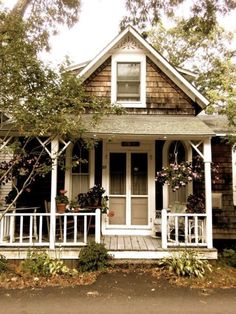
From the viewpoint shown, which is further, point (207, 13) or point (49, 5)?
point (49, 5)

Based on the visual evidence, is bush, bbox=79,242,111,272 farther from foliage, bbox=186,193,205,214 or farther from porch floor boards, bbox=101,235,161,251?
foliage, bbox=186,193,205,214

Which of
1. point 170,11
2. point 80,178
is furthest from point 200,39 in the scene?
point 80,178

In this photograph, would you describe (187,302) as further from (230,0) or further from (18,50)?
(230,0)

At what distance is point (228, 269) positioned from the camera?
23.0 feet

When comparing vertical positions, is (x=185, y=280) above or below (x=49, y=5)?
below

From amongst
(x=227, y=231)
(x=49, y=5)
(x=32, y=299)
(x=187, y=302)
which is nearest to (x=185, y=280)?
(x=187, y=302)

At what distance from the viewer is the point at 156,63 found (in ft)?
31.6

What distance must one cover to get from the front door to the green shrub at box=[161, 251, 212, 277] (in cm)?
238

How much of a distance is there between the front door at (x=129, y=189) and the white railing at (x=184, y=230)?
50.4 inches

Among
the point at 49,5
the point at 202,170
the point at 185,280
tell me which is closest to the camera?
the point at 185,280

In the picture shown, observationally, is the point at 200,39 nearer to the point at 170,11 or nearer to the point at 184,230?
the point at 170,11

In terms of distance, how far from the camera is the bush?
661 centimetres

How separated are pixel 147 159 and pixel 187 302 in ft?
15.6

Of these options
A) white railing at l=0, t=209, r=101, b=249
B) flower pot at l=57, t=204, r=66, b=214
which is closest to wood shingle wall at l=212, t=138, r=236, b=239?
white railing at l=0, t=209, r=101, b=249
